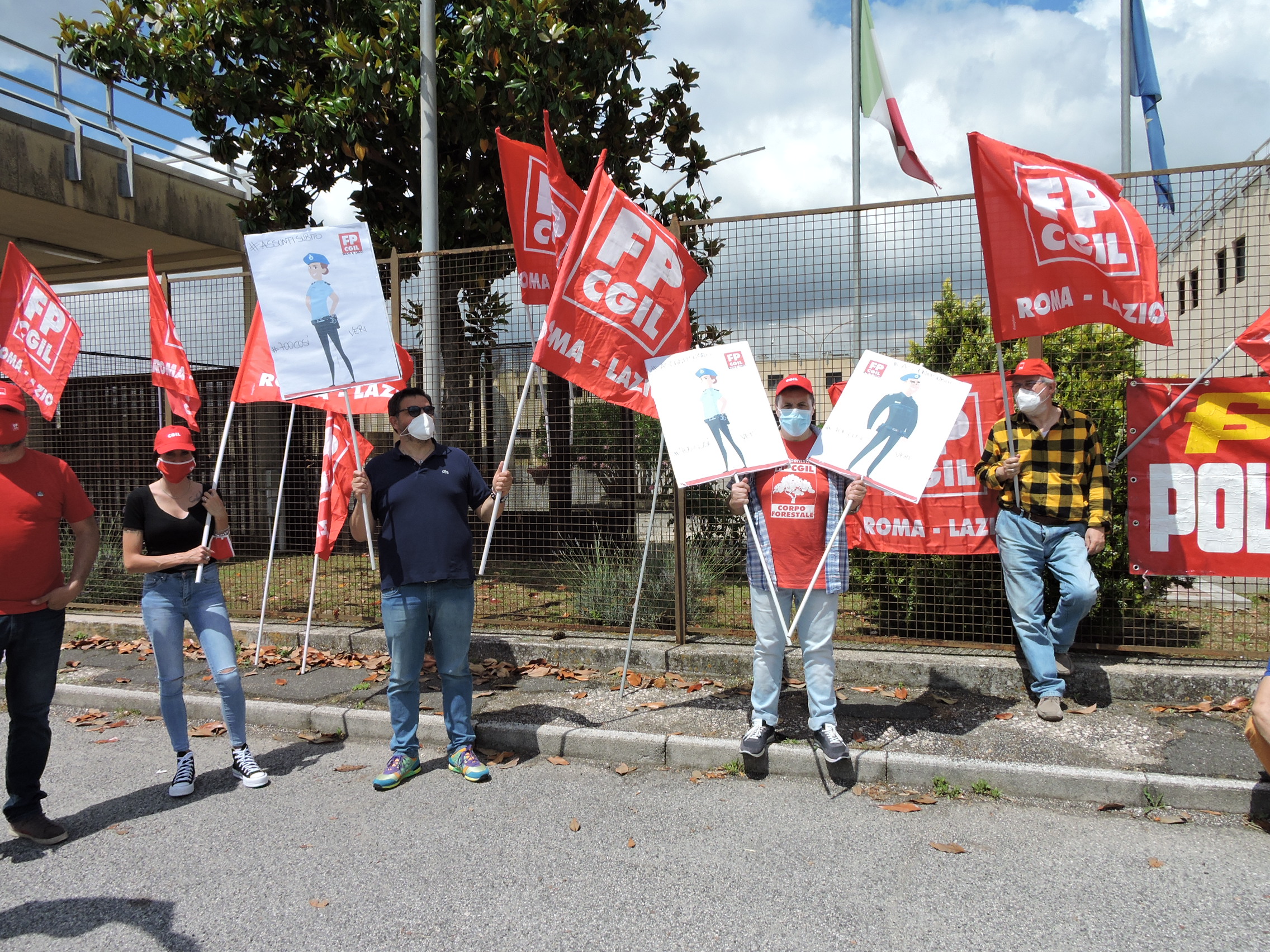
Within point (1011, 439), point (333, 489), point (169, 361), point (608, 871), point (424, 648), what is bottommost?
point (608, 871)

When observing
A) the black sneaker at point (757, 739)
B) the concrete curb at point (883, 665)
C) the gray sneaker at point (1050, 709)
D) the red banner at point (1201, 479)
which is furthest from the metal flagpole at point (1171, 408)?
the black sneaker at point (757, 739)

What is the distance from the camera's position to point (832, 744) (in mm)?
4633

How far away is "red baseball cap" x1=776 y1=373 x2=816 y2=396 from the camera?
5.00 m

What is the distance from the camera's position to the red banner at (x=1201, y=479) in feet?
18.4

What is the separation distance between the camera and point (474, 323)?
25.6 ft

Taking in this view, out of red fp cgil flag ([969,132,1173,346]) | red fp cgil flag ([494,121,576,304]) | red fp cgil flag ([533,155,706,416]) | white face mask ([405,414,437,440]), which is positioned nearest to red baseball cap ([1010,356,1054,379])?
red fp cgil flag ([969,132,1173,346])

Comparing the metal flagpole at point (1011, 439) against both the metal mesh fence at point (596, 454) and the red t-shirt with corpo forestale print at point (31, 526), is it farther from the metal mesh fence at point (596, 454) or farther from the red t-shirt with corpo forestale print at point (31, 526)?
the red t-shirt with corpo forestale print at point (31, 526)

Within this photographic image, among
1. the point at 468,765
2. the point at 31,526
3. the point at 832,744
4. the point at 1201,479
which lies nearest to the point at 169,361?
the point at 31,526

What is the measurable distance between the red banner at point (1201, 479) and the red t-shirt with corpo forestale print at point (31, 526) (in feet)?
20.8

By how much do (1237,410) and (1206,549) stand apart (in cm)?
93

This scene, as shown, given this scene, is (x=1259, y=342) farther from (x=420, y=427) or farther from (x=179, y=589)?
(x=179, y=589)

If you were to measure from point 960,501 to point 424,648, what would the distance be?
3.73m

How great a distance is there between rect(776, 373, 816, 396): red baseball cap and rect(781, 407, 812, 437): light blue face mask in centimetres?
13

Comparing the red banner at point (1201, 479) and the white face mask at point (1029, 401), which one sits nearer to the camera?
the white face mask at point (1029, 401)
